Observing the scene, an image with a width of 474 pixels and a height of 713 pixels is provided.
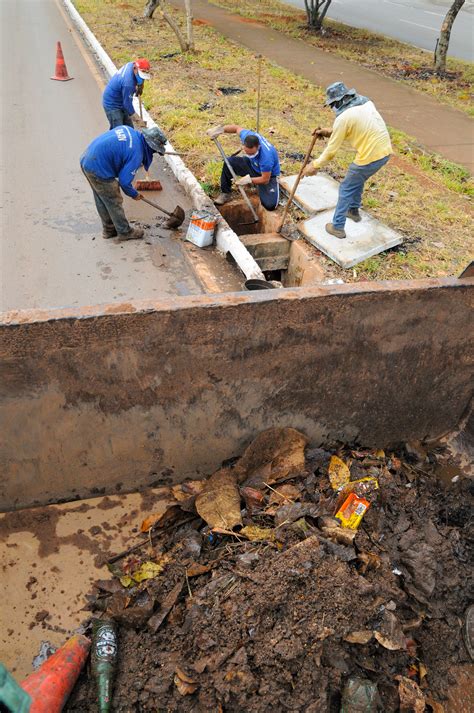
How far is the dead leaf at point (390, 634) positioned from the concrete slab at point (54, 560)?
1433mm

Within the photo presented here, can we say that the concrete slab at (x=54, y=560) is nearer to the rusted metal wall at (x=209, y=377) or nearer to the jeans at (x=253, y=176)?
the rusted metal wall at (x=209, y=377)

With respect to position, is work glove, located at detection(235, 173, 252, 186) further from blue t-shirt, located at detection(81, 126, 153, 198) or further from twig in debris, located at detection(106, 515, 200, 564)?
twig in debris, located at detection(106, 515, 200, 564)

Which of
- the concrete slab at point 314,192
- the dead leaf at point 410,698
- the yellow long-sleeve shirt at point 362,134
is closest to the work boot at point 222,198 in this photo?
the concrete slab at point 314,192

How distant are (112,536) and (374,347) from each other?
6.31ft

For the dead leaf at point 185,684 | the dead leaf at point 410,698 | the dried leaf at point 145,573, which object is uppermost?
the dead leaf at point 185,684

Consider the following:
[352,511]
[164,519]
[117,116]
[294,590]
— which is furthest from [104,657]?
[117,116]

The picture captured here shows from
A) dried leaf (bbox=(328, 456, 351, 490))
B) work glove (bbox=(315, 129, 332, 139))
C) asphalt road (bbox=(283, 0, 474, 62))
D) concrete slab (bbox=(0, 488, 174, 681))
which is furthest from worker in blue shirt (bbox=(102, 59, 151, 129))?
asphalt road (bbox=(283, 0, 474, 62))

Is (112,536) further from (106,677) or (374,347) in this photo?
(374,347)

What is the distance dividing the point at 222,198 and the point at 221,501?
4.99 meters

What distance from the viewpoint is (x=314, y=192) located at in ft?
23.0

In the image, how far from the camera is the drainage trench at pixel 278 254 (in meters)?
5.86

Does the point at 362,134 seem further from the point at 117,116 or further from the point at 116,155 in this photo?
the point at 117,116

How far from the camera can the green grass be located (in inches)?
239

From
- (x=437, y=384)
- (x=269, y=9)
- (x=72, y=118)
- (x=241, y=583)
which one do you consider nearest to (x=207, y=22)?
(x=269, y=9)
